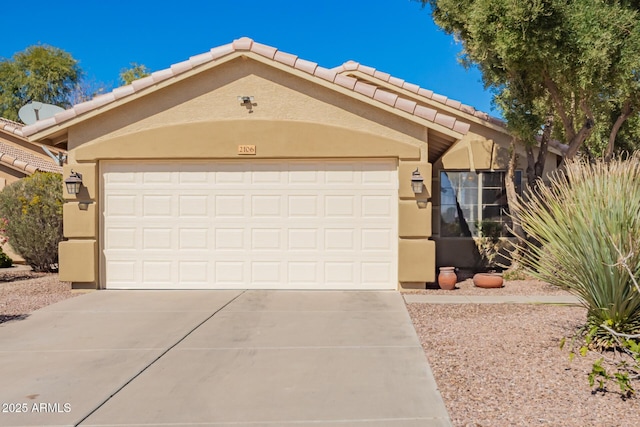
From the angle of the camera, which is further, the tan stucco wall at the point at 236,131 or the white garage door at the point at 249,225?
the white garage door at the point at 249,225

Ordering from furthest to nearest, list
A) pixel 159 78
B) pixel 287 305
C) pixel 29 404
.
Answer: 1. pixel 159 78
2. pixel 287 305
3. pixel 29 404

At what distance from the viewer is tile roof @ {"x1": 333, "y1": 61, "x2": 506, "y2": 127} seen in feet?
43.5

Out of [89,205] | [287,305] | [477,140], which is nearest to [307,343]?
[287,305]

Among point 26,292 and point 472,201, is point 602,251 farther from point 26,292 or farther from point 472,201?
point 26,292

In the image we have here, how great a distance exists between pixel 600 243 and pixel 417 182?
14.3ft

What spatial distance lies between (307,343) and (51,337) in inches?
127

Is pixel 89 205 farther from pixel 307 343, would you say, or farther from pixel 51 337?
pixel 307 343

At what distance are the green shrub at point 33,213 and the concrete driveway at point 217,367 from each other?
447 cm

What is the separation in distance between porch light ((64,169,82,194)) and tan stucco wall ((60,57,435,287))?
4.4 inches

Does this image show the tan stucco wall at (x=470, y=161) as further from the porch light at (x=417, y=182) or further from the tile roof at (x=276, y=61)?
the porch light at (x=417, y=182)

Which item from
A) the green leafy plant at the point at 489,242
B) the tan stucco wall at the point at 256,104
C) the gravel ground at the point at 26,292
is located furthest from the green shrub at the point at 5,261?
the green leafy plant at the point at 489,242

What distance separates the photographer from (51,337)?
6633 millimetres

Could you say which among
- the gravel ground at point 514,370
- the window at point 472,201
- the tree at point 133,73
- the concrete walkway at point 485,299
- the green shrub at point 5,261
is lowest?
the gravel ground at point 514,370

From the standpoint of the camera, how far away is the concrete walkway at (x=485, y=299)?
8875 mm
